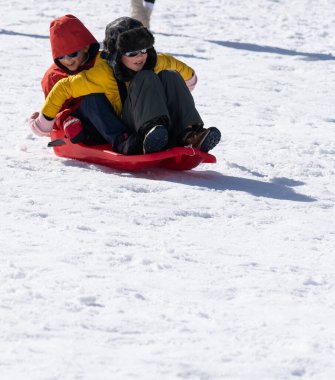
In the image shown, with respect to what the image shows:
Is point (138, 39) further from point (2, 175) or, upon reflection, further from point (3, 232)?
point (3, 232)

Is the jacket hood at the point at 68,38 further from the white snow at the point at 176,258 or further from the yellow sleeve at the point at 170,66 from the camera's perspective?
the white snow at the point at 176,258

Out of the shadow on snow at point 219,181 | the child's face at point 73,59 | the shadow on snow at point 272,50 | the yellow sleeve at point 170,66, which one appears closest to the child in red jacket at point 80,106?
the child's face at point 73,59

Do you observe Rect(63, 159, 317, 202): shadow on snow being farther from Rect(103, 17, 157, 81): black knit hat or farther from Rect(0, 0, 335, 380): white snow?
Rect(103, 17, 157, 81): black knit hat

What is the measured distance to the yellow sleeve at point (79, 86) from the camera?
4.61 metres

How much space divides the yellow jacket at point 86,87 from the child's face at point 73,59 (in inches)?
6.1

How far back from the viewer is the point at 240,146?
5.57 meters

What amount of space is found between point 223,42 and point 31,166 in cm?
571

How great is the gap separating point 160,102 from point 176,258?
1.31 m

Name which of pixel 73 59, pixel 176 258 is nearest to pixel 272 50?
pixel 73 59

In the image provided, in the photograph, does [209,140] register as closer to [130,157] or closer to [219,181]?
[219,181]

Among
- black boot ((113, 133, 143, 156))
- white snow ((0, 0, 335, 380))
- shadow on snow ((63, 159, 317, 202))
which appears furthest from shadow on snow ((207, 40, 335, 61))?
black boot ((113, 133, 143, 156))

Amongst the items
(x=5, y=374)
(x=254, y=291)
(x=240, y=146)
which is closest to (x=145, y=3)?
(x=240, y=146)

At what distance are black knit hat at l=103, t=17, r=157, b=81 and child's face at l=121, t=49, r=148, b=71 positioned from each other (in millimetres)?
18

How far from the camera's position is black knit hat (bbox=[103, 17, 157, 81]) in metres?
4.53
